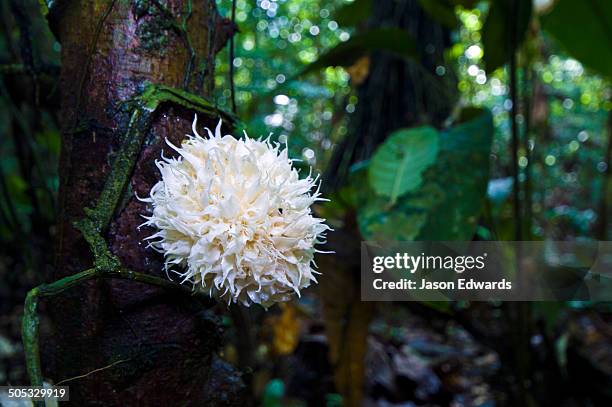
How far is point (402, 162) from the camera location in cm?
110

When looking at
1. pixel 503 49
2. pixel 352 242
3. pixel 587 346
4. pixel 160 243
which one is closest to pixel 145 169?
pixel 160 243

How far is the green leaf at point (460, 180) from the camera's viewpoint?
976 mm

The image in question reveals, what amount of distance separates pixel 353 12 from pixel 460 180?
0.87 m

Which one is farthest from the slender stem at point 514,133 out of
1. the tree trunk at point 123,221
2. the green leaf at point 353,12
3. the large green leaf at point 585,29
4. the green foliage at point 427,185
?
the tree trunk at point 123,221

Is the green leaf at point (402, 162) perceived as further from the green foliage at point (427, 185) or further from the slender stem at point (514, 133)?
the slender stem at point (514, 133)

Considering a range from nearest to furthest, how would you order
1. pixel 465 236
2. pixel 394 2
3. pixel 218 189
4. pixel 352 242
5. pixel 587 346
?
1. pixel 218 189
2. pixel 465 236
3. pixel 352 242
4. pixel 587 346
5. pixel 394 2

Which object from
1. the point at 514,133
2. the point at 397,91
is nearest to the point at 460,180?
the point at 514,133

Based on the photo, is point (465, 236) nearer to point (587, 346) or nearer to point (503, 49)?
point (503, 49)

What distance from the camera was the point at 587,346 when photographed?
5.75ft

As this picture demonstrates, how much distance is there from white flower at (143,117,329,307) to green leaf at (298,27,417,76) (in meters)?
0.96

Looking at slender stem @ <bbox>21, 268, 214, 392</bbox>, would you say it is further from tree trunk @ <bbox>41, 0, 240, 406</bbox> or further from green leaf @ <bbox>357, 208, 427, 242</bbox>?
green leaf @ <bbox>357, 208, 427, 242</bbox>

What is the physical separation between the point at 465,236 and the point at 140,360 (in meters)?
0.67

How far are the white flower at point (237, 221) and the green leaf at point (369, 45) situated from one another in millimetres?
956

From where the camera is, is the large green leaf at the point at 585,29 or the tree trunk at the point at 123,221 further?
the large green leaf at the point at 585,29
